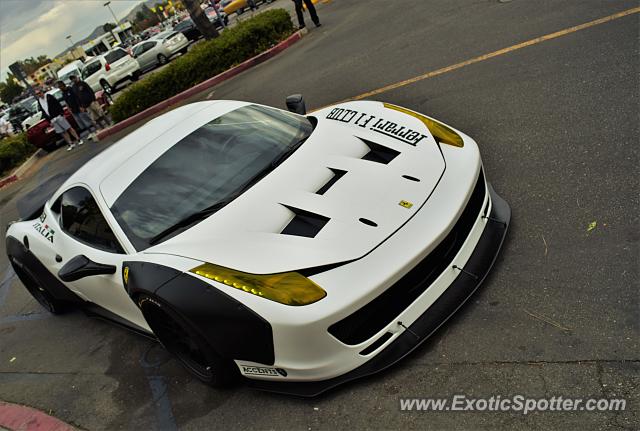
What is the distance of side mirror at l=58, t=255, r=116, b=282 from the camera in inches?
139

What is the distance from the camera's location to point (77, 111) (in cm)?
1402

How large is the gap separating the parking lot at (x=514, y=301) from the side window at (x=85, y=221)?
0.90m

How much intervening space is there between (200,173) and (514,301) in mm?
2132

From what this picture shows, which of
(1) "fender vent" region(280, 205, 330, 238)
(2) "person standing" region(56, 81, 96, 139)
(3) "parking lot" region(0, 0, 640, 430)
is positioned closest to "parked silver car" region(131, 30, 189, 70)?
(2) "person standing" region(56, 81, 96, 139)

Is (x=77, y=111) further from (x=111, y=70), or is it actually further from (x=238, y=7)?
(x=238, y=7)

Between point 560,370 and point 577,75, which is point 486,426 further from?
point 577,75

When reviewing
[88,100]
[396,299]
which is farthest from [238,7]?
[396,299]

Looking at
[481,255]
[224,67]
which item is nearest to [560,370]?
[481,255]

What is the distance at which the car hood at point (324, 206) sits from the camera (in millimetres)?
2969

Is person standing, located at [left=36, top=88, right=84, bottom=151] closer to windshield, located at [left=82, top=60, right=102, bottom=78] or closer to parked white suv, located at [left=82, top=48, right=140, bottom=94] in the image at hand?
parked white suv, located at [left=82, top=48, right=140, bottom=94]

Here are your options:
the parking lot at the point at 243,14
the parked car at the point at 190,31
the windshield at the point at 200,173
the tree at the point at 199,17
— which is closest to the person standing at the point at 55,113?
the tree at the point at 199,17

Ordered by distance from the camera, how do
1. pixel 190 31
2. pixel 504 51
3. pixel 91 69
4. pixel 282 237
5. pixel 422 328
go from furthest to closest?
pixel 190 31 → pixel 91 69 → pixel 504 51 → pixel 282 237 → pixel 422 328

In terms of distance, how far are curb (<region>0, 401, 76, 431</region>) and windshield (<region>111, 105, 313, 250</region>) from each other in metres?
1.41

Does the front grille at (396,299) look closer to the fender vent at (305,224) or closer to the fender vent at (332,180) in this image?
the fender vent at (305,224)
